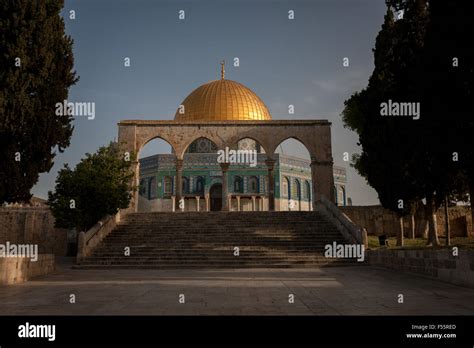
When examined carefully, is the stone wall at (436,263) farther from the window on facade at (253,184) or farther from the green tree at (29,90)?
the window on facade at (253,184)

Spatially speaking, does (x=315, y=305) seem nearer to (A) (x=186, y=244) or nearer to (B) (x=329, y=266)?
(B) (x=329, y=266)

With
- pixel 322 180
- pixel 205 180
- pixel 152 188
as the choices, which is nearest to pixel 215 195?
pixel 205 180

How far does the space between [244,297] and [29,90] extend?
946cm

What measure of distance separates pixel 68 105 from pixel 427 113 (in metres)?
10.7

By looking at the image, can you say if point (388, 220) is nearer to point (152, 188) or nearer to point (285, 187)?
point (285, 187)

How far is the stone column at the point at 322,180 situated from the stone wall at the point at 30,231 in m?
13.8

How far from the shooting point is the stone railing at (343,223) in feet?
50.7

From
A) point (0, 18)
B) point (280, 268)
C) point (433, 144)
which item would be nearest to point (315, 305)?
point (433, 144)

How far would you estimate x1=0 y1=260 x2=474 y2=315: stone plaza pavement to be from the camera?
218 inches

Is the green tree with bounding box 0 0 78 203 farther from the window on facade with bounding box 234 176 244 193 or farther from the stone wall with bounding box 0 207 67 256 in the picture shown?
the window on facade with bounding box 234 176 244 193

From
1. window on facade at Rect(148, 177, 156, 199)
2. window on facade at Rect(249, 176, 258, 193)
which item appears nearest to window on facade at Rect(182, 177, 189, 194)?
window on facade at Rect(148, 177, 156, 199)

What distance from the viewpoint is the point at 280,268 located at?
1371cm

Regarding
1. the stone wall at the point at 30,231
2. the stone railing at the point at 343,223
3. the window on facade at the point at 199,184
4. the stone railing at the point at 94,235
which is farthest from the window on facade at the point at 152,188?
the stone railing at the point at 343,223

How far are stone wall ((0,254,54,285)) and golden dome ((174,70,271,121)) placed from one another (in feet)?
80.6
